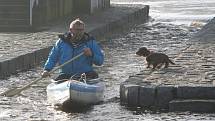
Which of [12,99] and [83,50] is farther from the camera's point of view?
[12,99]

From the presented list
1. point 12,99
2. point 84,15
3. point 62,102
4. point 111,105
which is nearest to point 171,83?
point 111,105

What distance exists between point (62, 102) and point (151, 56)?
135 inches

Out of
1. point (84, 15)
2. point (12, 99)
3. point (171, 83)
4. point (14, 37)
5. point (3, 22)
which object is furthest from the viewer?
point (84, 15)

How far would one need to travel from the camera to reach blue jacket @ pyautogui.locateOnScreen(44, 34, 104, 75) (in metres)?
12.8

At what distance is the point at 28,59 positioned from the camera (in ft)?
59.1

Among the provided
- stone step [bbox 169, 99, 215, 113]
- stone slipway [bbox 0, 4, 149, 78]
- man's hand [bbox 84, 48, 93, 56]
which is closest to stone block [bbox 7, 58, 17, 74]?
stone slipway [bbox 0, 4, 149, 78]

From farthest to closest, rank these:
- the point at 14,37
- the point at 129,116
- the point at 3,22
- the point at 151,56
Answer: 1. the point at 3,22
2. the point at 14,37
3. the point at 151,56
4. the point at 129,116

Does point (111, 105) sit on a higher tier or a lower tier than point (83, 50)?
lower

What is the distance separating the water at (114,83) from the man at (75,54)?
70 centimetres

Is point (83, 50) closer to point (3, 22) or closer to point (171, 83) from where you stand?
point (171, 83)

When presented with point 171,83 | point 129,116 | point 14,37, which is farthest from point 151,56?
point 14,37

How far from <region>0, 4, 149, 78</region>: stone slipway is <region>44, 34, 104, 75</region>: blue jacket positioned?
345cm

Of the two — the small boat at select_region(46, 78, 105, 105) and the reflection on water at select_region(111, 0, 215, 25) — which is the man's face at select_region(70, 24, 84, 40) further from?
the reflection on water at select_region(111, 0, 215, 25)

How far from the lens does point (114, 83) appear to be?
51.8 feet
